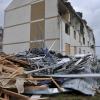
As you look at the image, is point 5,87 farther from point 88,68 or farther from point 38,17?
point 38,17

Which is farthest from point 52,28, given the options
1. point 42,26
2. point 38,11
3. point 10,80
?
A: point 10,80

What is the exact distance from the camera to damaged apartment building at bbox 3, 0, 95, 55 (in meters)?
25.5

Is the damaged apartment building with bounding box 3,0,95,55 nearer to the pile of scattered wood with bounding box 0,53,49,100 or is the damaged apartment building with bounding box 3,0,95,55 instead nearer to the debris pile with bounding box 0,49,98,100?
the debris pile with bounding box 0,49,98,100

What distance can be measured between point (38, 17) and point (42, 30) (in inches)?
77.3

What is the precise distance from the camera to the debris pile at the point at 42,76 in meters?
8.70

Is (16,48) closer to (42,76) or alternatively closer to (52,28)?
(52,28)

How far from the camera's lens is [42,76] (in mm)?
Answer: 9734

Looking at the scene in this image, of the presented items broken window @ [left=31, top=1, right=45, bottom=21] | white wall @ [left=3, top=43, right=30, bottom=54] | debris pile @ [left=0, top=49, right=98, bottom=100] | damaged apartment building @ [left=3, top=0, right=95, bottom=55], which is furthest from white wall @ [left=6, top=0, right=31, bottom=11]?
debris pile @ [left=0, top=49, right=98, bottom=100]

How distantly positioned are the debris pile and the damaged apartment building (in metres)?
11.2

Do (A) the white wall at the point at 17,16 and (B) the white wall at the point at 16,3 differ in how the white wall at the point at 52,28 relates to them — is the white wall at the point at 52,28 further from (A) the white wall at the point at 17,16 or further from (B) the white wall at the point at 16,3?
(B) the white wall at the point at 16,3

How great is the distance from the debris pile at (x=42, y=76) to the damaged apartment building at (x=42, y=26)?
11244 mm

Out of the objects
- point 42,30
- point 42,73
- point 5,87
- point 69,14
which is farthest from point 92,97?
point 69,14

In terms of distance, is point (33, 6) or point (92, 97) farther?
point (33, 6)

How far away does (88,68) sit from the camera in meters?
10.9
